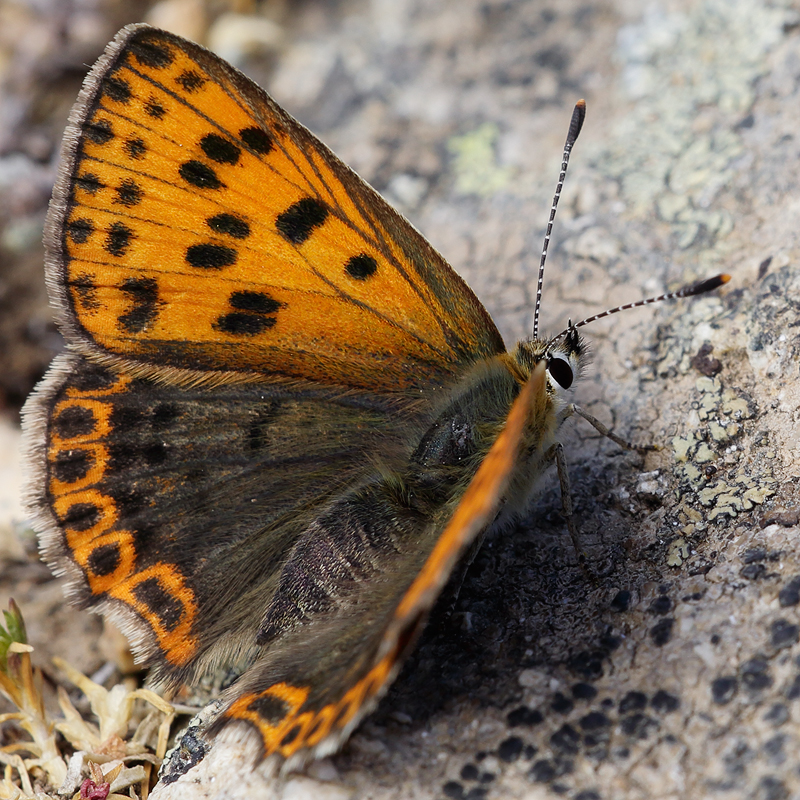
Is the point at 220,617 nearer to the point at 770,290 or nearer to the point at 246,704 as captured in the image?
the point at 246,704

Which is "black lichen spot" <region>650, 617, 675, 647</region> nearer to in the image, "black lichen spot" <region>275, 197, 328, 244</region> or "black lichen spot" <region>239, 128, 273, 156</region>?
"black lichen spot" <region>275, 197, 328, 244</region>

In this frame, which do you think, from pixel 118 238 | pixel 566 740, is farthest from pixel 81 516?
pixel 566 740

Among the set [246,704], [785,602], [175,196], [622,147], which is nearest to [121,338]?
[175,196]

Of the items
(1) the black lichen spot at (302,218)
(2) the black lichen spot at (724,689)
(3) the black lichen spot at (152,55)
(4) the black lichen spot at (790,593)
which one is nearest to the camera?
(2) the black lichen spot at (724,689)

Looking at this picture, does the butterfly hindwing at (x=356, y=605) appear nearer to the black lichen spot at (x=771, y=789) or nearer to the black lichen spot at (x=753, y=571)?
the black lichen spot at (x=753, y=571)

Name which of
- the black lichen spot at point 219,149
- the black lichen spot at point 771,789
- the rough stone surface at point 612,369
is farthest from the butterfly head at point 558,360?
the black lichen spot at point 771,789

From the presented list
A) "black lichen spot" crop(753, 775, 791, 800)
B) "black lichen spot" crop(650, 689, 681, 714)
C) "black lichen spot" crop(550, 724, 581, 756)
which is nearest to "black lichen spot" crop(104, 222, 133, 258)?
"black lichen spot" crop(550, 724, 581, 756)
